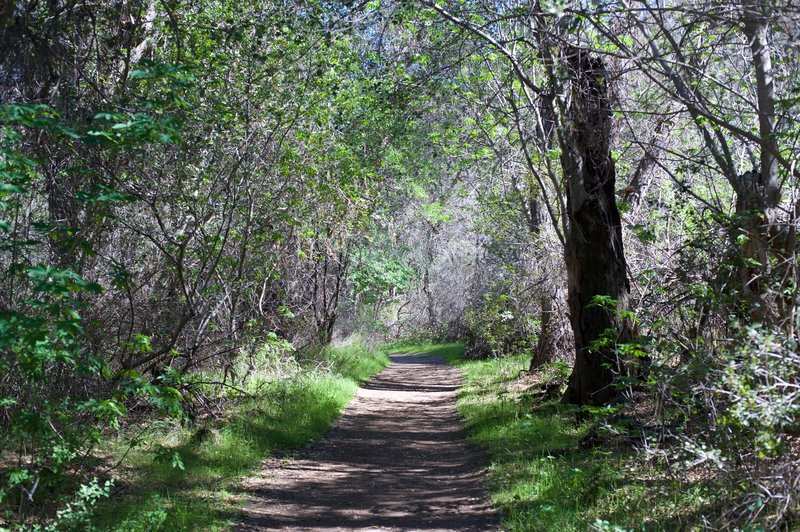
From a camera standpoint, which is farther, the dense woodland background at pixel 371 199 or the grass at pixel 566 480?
the grass at pixel 566 480

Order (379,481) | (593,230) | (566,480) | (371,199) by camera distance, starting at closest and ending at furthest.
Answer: (566,480) → (379,481) → (593,230) → (371,199)

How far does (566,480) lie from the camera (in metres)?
7.96

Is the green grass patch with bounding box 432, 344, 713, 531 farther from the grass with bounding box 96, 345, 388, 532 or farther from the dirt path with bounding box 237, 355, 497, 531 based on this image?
the grass with bounding box 96, 345, 388, 532

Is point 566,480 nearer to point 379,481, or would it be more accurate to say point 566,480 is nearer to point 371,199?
point 379,481

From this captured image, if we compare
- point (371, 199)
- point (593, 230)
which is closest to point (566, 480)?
point (593, 230)

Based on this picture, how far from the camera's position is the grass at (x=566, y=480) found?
6.42 metres

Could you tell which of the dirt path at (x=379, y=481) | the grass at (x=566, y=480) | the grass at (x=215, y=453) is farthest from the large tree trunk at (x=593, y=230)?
the grass at (x=215, y=453)

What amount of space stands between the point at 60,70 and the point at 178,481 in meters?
4.54

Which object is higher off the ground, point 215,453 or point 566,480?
point 215,453

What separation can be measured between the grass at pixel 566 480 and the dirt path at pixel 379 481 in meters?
0.38

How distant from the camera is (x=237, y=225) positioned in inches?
468

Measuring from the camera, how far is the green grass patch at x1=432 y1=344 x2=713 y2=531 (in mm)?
6418

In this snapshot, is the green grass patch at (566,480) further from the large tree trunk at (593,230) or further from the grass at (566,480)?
the large tree trunk at (593,230)

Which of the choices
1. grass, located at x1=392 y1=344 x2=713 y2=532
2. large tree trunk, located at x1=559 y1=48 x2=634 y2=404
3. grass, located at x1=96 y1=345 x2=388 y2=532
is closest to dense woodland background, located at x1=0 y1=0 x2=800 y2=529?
large tree trunk, located at x1=559 y1=48 x2=634 y2=404
